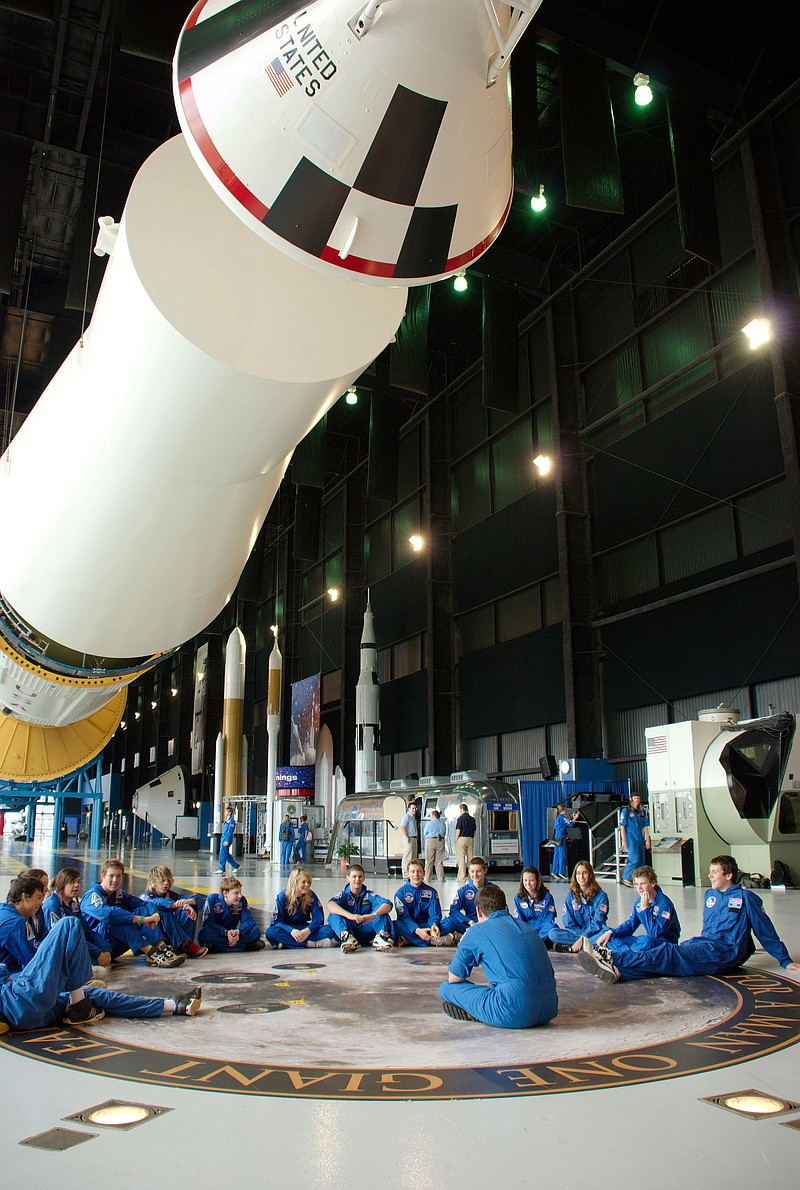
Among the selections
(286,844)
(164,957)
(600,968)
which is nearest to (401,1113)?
(600,968)

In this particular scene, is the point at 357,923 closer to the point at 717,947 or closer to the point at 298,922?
the point at 298,922

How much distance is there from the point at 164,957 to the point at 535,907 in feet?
10.7

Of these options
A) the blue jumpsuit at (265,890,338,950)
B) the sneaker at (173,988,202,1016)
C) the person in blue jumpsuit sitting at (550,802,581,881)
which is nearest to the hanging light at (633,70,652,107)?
the person in blue jumpsuit sitting at (550,802,581,881)

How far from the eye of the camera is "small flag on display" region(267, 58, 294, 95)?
6.27 feet

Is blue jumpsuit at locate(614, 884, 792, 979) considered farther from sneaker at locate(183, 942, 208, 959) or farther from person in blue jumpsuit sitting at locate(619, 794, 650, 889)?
person in blue jumpsuit sitting at locate(619, 794, 650, 889)

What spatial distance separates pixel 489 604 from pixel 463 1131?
882 inches

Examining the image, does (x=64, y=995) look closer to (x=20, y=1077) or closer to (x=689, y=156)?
(x=20, y=1077)

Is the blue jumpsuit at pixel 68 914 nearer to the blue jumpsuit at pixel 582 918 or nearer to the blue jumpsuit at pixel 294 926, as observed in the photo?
the blue jumpsuit at pixel 294 926

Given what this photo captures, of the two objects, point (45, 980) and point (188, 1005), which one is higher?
point (45, 980)

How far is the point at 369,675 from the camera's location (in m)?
26.4

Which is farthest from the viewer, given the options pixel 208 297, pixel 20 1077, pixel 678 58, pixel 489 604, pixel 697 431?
pixel 489 604

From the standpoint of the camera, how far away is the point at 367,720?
26.3 meters

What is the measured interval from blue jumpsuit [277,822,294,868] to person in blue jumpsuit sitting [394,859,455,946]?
13.8 metres

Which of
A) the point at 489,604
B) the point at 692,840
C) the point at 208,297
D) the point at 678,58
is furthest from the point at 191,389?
the point at 489,604
